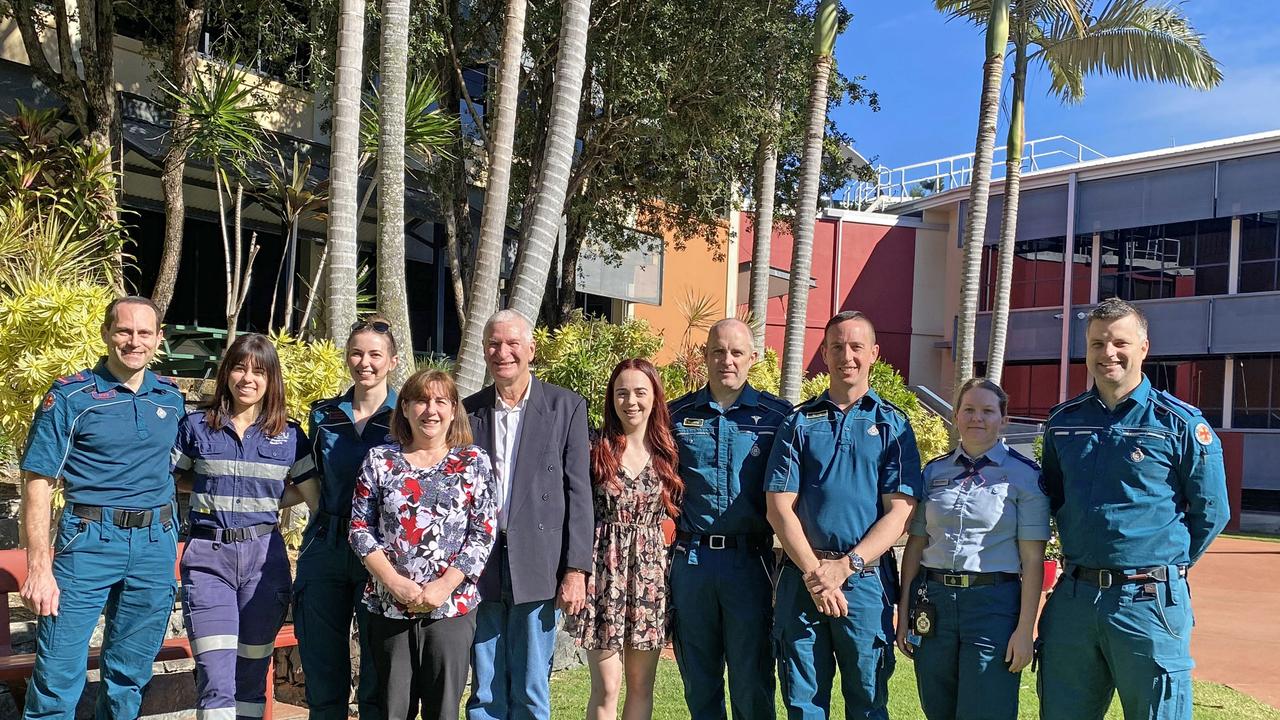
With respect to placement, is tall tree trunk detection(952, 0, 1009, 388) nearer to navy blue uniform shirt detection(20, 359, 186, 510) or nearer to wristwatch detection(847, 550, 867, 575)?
wristwatch detection(847, 550, 867, 575)

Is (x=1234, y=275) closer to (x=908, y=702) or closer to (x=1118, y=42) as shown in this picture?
(x=1118, y=42)

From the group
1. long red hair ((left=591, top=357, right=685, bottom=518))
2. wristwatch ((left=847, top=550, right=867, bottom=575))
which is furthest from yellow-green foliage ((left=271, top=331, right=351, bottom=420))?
wristwatch ((left=847, top=550, right=867, bottom=575))

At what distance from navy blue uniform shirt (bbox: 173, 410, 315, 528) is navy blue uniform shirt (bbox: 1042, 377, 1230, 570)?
126 inches

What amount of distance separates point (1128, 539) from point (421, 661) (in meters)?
2.69

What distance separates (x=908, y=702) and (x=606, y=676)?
2564 millimetres

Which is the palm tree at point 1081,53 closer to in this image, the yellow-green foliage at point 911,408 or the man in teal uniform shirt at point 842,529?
the yellow-green foliage at point 911,408

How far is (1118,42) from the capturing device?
49.2ft

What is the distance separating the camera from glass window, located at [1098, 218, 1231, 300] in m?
23.2

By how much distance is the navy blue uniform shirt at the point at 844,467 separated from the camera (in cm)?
387

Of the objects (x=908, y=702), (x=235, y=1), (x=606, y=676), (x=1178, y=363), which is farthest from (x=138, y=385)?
(x=1178, y=363)

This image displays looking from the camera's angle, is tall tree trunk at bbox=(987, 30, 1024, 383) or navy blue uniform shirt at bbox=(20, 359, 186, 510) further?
tall tree trunk at bbox=(987, 30, 1024, 383)

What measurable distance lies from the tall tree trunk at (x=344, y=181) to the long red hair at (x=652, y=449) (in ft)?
9.99

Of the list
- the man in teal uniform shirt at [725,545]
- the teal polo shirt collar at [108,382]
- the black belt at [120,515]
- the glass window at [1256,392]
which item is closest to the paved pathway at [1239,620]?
the man in teal uniform shirt at [725,545]

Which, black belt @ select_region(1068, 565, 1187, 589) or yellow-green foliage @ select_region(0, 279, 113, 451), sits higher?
yellow-green foliage @ select_region(0, 279, 113, 451)
